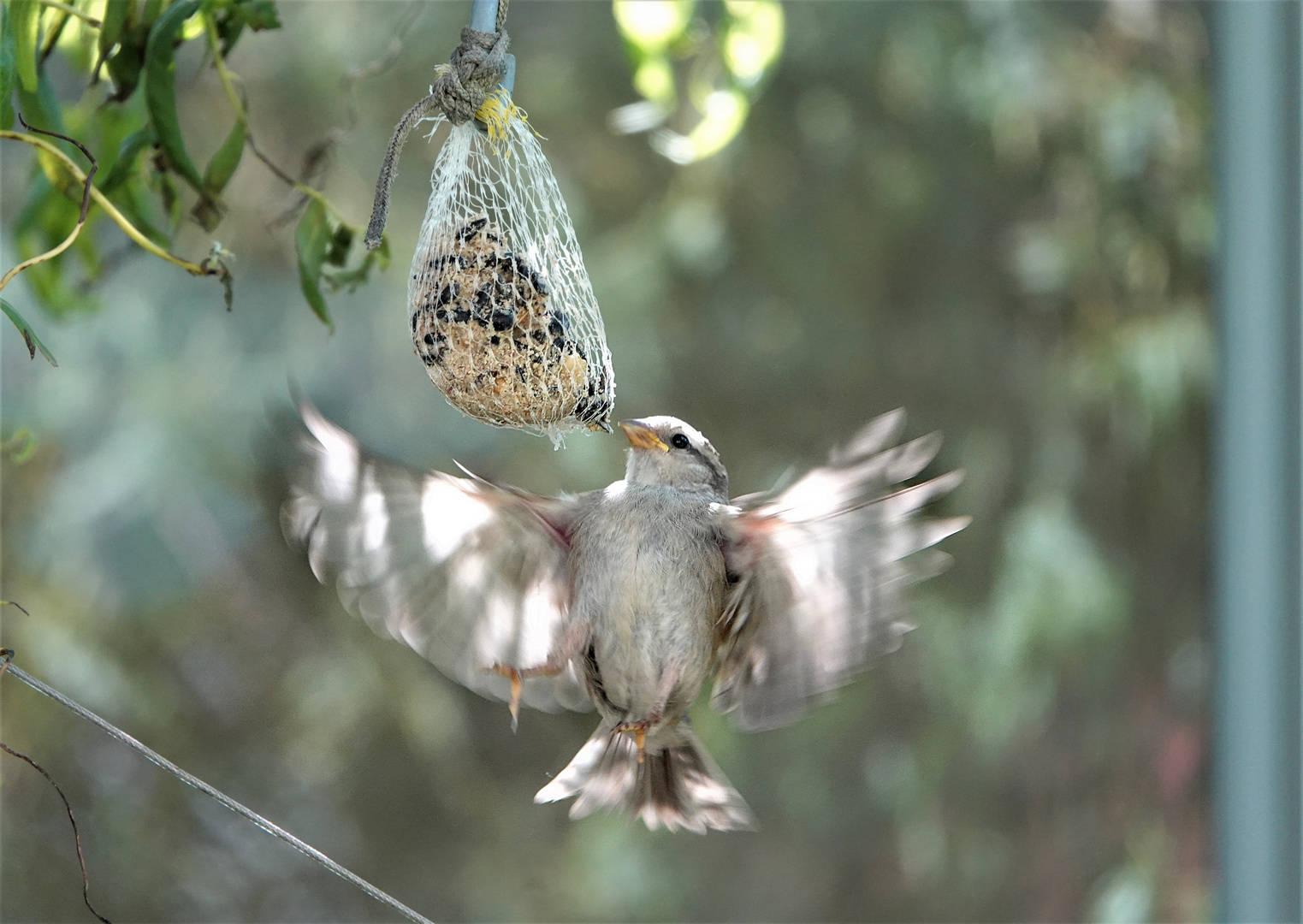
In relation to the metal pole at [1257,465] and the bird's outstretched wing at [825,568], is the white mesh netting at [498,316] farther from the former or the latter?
the metal pole at [1257,465]

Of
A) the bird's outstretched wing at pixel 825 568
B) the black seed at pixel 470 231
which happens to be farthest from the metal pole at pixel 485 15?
the bird's outstretched wing at pixel 825 568

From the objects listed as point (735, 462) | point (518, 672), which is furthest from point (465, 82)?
point (735, 462)

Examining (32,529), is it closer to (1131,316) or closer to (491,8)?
(491,8)

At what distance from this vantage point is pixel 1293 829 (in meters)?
1.84

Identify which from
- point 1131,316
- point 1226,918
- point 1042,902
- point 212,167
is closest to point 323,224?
point 212,167

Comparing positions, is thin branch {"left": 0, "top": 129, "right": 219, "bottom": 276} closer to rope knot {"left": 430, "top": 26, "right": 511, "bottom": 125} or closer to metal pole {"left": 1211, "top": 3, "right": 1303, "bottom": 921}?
rope knot {"left": 430, "top": 26, "right": 511, "bottom": 125}

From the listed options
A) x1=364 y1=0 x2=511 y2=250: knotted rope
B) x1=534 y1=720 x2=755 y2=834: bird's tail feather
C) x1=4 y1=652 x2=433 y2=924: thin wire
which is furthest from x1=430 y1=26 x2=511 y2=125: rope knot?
x1=534 y1=720 x2=755 y2=834: bird's tail feather

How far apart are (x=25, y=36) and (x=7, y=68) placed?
76 mm

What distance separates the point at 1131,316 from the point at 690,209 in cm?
80

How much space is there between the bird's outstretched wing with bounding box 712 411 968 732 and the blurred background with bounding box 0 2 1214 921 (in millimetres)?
967

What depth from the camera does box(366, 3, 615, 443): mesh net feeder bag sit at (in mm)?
772

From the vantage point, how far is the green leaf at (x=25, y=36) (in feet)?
2.50

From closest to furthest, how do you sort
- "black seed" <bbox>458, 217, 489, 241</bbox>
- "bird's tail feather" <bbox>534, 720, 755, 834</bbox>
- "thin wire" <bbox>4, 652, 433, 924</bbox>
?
"thin wire" <bbox>4, 652, 433, 924</bbox>, "black seed" <bbox>458, 217, 489, 241</bbox>, "bird's tail feather" <bbox>534, 720, 755, 834</bbox>

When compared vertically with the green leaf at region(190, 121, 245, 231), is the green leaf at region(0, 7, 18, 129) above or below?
below
